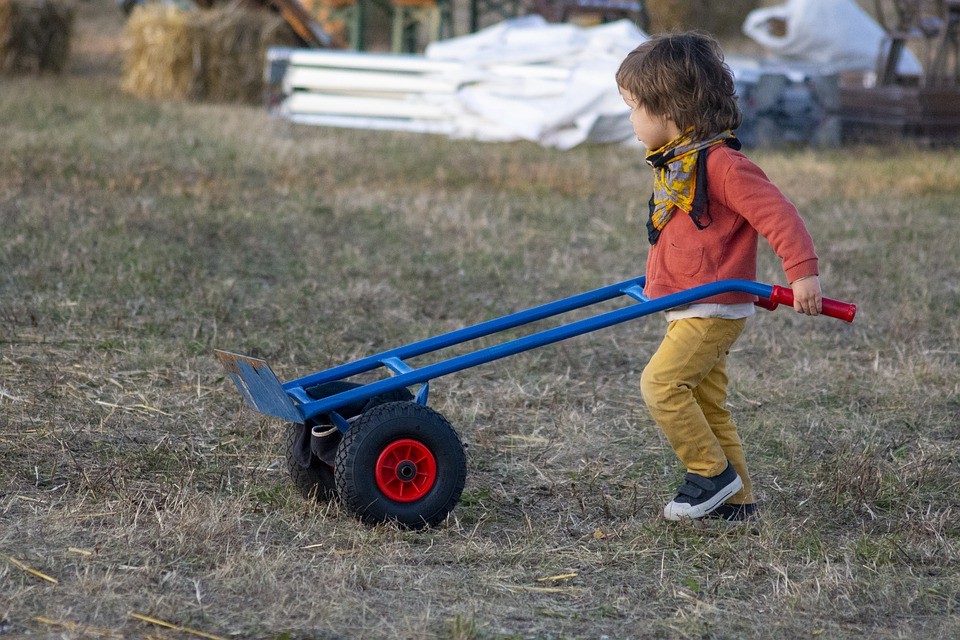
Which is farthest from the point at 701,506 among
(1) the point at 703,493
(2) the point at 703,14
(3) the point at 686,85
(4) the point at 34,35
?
(2) the point at 703,14

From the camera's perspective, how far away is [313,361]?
5062mm

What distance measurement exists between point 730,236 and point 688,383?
1.47ft

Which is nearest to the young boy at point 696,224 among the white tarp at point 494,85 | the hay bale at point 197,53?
the white tarp at point 494,85

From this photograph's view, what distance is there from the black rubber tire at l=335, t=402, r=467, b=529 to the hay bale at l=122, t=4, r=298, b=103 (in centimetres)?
1212

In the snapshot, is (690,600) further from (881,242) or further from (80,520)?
(881,242)

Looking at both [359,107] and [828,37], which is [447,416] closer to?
[359,107]

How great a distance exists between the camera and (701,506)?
3484 millimetres

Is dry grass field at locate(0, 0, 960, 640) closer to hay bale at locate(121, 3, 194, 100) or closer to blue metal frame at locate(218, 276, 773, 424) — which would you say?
blue metal frame at locate(218, 276, 773, 424)

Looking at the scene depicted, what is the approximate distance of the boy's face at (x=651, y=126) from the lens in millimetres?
3385

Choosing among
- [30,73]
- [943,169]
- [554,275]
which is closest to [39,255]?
[554,275]

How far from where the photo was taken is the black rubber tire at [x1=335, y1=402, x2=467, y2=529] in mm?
3238

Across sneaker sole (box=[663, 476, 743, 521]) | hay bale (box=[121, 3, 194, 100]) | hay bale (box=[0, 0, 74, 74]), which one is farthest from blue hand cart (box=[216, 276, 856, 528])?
hay bale (box=[0, 0, 74, 74])

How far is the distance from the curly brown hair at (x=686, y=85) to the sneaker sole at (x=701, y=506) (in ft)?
3.51

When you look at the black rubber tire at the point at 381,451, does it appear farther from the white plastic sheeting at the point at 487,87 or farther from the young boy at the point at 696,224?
the white plastic sheeting at the point at 487,87
